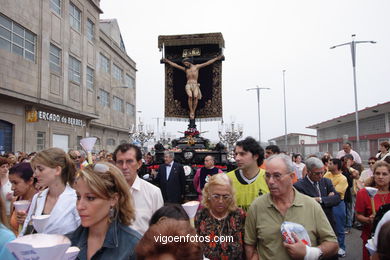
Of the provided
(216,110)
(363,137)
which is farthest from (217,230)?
(363,137)

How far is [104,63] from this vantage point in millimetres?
30203

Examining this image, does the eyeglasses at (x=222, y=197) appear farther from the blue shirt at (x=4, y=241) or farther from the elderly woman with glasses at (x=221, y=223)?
the blue shirt at (x=4, y=241)

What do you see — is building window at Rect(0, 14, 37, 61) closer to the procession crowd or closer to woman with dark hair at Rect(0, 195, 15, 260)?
the procession crowd

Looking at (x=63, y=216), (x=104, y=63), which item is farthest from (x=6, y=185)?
(x=104, y=63)

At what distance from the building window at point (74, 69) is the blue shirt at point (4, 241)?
2239 centimetres

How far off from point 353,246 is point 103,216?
577cm

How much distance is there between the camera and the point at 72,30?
22.2m

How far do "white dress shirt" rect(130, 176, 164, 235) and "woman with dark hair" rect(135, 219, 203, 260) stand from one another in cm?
167

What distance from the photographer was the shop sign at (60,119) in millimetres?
18141

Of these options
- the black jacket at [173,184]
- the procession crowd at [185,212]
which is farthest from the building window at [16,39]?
→ the procession crowd at [185,212]

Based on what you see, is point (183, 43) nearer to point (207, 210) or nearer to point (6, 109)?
point (6, 109)

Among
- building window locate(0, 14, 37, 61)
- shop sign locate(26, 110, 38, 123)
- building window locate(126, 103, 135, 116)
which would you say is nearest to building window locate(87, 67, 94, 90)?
building window locate(0, 14, 37, 61)

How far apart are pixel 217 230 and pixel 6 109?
16.2m

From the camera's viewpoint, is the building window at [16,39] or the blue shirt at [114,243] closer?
the blue shirt at [114,243]
